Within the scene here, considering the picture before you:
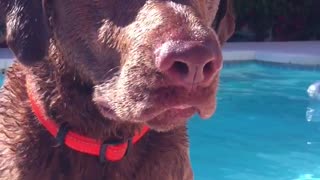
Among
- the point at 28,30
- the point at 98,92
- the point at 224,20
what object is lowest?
the point at 224,20

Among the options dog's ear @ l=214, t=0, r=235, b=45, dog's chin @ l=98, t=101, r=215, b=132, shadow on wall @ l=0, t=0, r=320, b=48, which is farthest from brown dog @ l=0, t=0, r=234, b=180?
shadow on wall @ l=0, t=0, r=320, b=48

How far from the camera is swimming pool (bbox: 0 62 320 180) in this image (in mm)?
8383

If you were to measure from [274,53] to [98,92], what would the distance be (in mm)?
10963

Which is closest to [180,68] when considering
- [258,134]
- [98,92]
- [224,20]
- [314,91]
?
[98,92]

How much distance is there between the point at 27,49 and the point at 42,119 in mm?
316

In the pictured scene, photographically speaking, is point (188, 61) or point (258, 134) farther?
point (258, 134)

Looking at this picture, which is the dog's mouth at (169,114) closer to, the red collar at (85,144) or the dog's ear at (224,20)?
the red collar at (85,144)

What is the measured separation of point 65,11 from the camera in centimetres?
311

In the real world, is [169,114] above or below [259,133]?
above

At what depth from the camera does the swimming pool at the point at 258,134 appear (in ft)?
27.5

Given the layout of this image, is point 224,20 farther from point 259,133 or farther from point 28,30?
point 259,133

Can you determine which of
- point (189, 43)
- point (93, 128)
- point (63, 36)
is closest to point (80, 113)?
point (93, 128)

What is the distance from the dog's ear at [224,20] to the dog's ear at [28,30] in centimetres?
104

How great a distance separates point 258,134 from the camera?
9.54 meters
